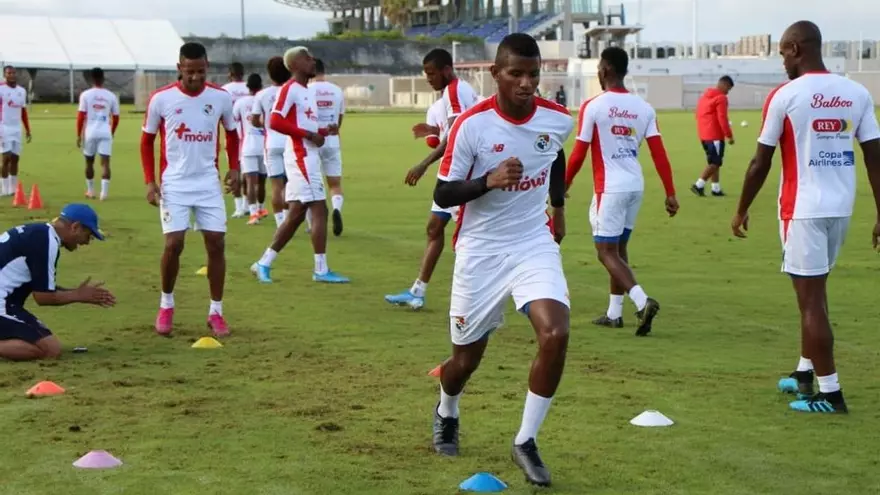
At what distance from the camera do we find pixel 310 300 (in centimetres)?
1280

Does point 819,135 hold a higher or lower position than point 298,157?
higher

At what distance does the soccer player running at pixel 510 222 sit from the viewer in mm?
6512

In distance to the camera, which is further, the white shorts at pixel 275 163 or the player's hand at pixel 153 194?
the white shorts at pixel 275 163

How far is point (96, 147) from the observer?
23.7m

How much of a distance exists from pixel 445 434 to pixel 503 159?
1.55m

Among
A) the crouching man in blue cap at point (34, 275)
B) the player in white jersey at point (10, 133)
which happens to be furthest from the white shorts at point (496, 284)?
the player in white jersey at point (10, 133)

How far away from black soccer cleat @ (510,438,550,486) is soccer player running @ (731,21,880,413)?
235cm

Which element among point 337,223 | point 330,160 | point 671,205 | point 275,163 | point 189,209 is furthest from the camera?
point 337,223

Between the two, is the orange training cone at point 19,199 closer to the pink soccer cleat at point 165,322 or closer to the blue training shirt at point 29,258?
the pink soccer cleat at point 165,322

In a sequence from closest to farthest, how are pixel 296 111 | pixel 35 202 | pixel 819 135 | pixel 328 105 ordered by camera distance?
pixel 819 135, pixel 296 111, pixel 328 105, pixel 35 202

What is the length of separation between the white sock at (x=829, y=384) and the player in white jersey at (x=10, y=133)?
19.0 metres

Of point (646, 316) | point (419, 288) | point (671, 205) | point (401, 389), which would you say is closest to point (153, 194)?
point (419, 288)

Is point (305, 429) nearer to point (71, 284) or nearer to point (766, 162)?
point (766, 162)

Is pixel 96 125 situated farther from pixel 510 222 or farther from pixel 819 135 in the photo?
pixel 510 222
